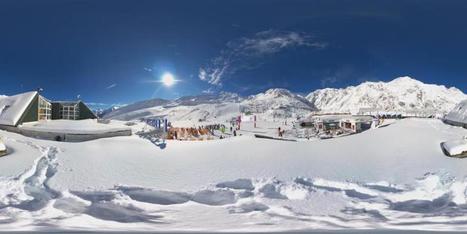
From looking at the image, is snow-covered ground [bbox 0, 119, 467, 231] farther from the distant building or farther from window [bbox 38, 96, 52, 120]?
window [bbox 38, 96, 52, 120]

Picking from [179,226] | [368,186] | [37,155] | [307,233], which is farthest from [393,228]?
[37,155]

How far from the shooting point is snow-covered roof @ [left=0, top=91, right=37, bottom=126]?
5003 centimetres

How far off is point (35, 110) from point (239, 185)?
103ft

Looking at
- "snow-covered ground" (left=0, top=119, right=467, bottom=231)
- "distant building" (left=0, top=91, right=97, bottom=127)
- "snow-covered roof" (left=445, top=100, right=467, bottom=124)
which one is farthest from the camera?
"distant building" (left=0, top=91, right=97, bottom=127)

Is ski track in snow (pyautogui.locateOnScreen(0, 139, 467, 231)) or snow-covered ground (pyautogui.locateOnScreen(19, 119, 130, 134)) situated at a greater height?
snow-covered ground (pyautogui.locateOnScreen(19, 119, 130, 134))

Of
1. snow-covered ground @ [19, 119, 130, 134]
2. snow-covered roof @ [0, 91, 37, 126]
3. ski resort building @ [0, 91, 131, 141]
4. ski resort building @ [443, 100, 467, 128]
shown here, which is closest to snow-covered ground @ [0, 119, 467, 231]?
ski resort building @ [443, 100, 467, 128]

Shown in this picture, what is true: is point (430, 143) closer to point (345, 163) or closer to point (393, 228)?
point (345, 163)

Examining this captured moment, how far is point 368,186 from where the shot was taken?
2997cm

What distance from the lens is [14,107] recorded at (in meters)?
52.0

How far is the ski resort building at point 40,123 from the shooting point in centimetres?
4903

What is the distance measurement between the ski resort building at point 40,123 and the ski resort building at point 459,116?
33063mm

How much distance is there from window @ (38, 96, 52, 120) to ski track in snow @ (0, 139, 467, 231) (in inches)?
903

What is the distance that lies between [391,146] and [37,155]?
26.1m

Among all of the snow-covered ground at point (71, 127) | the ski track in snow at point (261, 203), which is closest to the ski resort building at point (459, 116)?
the ski track in snow at point (261, 203)
